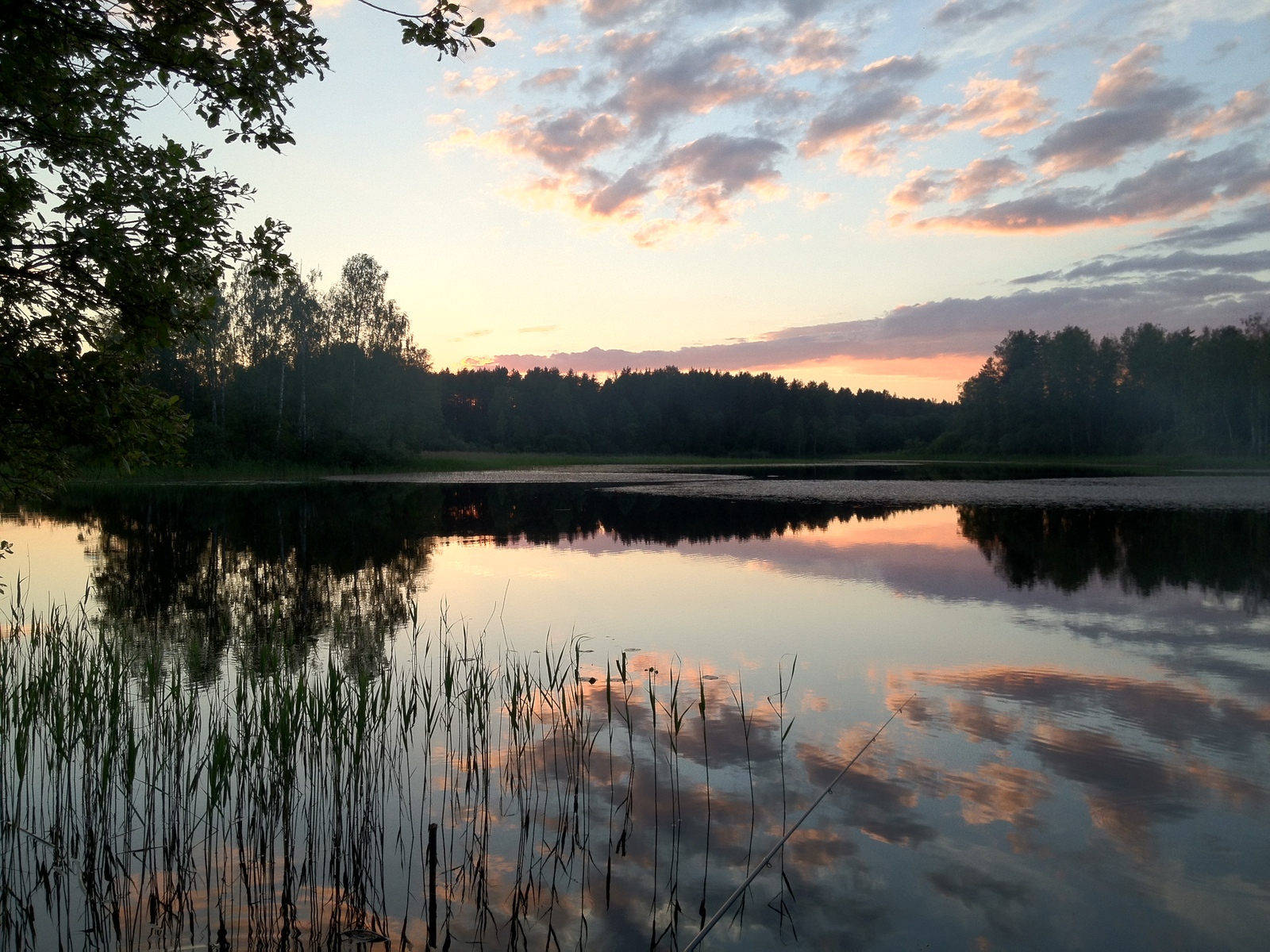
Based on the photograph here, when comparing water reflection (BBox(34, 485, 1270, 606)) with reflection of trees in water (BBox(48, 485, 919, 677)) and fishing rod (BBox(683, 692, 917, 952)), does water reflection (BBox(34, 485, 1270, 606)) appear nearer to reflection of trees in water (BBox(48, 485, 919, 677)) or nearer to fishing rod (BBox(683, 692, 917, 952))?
reflection of trees in water (BBox(48, 485, 919, 677))

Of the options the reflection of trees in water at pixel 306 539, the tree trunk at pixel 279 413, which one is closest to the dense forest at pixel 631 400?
the tree trunk at pixel 279 413

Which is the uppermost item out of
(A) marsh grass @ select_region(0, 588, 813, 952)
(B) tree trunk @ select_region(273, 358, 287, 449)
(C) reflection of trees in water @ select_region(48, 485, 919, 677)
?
(B) tree trunk @ select_region(273, 358, 287, 449)

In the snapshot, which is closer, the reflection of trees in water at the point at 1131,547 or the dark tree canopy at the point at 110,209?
the dark tree canopy at the point at 110,209

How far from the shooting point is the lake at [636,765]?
196 inches

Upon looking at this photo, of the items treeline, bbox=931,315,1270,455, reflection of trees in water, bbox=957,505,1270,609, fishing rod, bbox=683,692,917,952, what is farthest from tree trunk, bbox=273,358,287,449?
treeline, bbox=931,315,1270,455

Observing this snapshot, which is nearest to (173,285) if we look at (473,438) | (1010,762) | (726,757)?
(726,757)

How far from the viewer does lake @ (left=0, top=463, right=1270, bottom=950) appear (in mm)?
4977

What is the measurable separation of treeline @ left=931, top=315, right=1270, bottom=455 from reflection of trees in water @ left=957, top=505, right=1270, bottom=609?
181ft

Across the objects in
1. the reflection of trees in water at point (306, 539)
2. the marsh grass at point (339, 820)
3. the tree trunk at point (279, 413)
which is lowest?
the reflection of trees in water at point (306, 539)

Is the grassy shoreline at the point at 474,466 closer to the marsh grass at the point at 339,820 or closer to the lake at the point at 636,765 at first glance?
the lake at the point at 636,765

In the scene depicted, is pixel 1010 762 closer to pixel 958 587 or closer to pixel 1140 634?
pixel 1140 634

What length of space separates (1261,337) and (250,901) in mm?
93073

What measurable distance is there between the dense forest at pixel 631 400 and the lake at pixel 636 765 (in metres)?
2.88

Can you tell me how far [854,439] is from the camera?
156 metres
